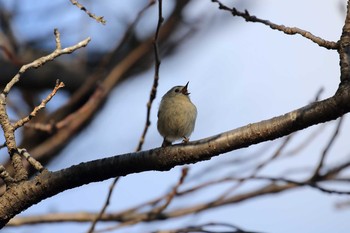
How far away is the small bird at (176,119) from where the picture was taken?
322cm

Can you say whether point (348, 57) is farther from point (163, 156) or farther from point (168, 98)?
point (168, 98)

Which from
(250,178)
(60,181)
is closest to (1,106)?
(60,181)

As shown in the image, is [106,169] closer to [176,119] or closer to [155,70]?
[155,70]

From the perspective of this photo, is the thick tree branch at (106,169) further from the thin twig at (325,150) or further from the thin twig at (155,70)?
the thin twig at (325,150)

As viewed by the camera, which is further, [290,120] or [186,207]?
[186,207]

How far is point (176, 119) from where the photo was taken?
10.7 ft

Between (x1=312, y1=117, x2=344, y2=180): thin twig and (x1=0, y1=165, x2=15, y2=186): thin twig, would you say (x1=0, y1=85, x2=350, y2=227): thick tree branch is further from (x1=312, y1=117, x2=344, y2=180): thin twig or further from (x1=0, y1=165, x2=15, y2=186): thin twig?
(x1=312, y1=117, x2=344, y2=180): thin twig

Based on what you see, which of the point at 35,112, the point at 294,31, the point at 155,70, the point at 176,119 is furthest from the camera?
the point at 176,119

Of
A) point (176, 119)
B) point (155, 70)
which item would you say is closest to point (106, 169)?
point (155, 70)

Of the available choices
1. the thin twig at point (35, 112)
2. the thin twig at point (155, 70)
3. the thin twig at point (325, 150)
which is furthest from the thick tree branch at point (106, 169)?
the thin twig at point (325, 150)

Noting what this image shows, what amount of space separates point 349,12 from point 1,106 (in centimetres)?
125

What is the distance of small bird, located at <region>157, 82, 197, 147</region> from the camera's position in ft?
10.6

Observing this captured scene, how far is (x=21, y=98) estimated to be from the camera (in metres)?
6.02

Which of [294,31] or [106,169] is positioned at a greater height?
[294,31]
